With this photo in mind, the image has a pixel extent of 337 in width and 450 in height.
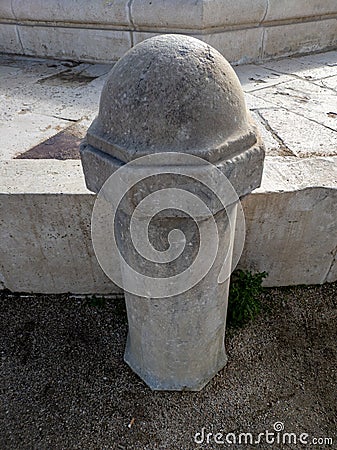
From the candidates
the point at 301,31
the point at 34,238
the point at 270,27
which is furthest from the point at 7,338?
the point at 301,31

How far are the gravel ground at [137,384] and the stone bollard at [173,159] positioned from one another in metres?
0.74

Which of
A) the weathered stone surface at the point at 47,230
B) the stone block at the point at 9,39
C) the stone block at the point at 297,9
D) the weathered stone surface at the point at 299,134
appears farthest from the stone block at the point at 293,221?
the stone block at the point at 9,39

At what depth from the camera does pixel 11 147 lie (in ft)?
8.16

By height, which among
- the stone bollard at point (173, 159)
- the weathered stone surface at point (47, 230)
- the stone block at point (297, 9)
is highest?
the stone bollard at point (173, 159)

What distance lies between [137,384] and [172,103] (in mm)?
1505

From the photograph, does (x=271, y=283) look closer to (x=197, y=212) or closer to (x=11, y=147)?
(x=197, y=212)

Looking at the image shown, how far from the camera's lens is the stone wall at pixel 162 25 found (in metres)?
3.45

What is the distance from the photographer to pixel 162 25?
352 cm

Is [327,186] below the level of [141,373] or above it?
above

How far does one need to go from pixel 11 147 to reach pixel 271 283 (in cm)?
186

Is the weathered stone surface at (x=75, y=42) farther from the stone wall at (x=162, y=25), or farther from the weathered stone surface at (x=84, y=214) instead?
the weathered stone surface at (x=84, y=214)

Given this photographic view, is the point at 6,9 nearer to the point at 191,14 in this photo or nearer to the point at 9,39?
the point at 9,39

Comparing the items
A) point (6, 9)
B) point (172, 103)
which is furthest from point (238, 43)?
point (172, 103)

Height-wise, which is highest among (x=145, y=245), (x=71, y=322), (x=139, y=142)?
(x=139, y=142)
